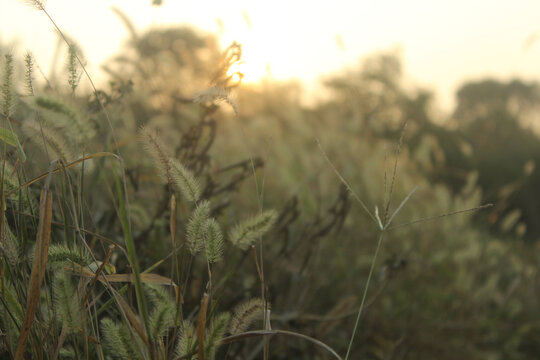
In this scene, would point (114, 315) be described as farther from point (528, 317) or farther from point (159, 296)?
point (528, 317)

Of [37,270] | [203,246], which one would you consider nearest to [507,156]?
[203,246]

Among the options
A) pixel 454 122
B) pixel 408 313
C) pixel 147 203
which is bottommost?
pixel 454 122

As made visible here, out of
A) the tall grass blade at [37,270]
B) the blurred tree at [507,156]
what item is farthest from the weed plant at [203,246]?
the blurred tree at [507,156]

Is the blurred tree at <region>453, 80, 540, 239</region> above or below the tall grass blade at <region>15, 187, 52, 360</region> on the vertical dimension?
below

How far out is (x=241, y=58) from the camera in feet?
3.52

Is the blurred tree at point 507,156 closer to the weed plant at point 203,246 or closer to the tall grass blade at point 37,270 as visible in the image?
the weed plant at point 203,246

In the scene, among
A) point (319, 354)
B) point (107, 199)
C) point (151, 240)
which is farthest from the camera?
point (107, 199)

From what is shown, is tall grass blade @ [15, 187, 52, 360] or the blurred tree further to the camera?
the blurred tree

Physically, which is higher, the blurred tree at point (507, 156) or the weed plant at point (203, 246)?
the weed plant at point (203, 246)

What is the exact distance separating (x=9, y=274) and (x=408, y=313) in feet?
5.98

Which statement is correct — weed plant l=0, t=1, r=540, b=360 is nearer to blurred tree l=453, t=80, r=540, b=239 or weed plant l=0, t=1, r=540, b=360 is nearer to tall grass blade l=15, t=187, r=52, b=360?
tall grass blade l=15, t=187, r=52, b=360

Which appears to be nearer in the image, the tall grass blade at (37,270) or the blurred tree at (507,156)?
the tall grass blade at (37,270)

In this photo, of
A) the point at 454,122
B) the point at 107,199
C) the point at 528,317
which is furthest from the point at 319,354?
the point at 454,122

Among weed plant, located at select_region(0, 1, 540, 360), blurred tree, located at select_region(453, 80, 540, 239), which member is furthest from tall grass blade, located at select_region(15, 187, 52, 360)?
blurred tree, located at select_region(453, 80, 540, 239)
